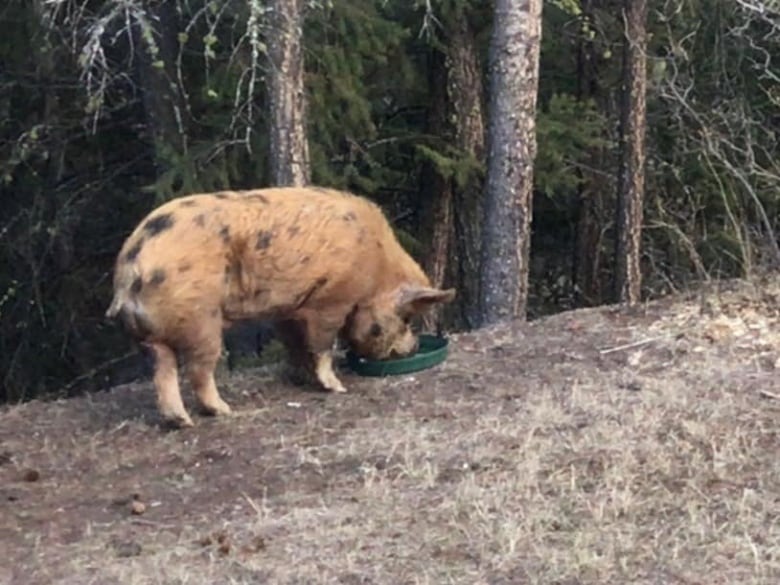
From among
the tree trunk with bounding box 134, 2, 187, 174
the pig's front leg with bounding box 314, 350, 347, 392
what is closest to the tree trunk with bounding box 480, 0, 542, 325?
the tree trunk with bounding box 134, 2, 187, 174

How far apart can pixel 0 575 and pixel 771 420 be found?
4144 mm

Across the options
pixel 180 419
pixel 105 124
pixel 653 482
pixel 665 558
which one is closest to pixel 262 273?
pixel 180 419

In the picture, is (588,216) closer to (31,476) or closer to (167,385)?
(167,385)

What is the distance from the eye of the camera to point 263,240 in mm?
9148

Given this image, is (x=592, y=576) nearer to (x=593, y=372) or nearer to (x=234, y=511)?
(x=234, y=511)

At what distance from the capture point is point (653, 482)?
7.28 m

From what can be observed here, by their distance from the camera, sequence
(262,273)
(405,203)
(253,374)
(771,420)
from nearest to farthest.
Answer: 1. (771,420)
2. (262,273)
3. (253,374)
4. (405,203)

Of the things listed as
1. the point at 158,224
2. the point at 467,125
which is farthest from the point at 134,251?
the point at 467,125

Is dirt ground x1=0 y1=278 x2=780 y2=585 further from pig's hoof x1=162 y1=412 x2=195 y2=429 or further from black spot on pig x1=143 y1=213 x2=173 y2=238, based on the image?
black spot on pig x1=143 y1=213 x2=173 y2=238

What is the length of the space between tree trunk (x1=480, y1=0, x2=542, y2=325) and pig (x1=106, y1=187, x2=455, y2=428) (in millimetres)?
2589

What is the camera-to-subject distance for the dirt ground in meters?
6.37

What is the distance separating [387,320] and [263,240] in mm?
1164

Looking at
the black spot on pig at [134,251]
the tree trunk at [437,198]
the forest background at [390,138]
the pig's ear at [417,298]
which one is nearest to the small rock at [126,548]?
the black spot on pig at [134,251]

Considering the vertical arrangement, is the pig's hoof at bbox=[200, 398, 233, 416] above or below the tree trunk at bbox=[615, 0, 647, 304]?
below
